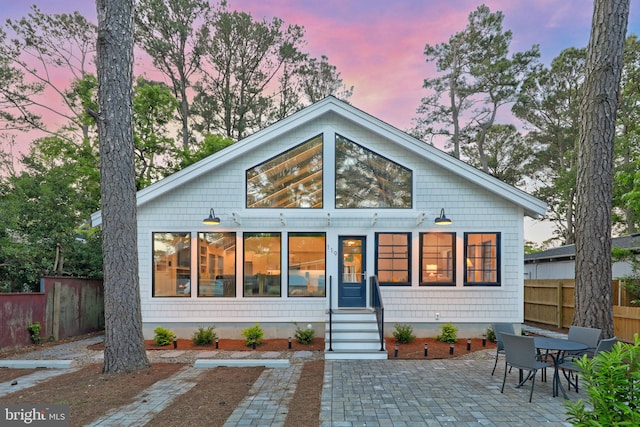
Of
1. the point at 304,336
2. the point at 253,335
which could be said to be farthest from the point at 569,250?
the point at 253,335

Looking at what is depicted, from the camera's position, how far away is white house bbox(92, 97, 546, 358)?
8992 millimetres

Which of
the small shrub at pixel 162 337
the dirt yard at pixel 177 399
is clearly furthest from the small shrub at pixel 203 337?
the dirt yard at pixel 177 399

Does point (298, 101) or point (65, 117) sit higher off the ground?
point (298, 101)

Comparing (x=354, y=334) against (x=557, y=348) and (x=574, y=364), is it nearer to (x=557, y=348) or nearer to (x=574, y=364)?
(x=557, y=348)

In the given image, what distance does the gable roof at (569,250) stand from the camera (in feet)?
35.5

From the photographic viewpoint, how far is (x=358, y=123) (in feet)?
29.7

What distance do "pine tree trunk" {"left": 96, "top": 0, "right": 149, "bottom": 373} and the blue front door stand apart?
473cm

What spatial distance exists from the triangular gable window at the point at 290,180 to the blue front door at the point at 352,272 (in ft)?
4.23

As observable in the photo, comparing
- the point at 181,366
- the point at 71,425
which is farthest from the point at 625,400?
the point at 181,366

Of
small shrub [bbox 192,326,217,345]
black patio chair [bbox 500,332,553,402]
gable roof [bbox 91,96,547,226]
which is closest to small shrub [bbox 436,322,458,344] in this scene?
black patio chair [bbox 500,332,553,402]

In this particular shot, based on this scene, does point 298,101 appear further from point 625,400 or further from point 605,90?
point 625,400

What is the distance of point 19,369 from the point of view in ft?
21.2

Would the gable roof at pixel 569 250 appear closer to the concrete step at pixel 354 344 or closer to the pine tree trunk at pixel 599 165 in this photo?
the pine tree trunk at pixel 599 165

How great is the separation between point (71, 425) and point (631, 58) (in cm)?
2181
